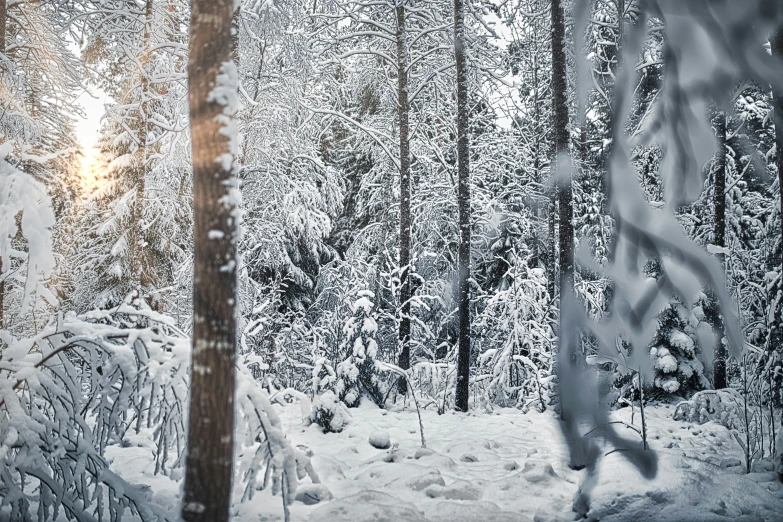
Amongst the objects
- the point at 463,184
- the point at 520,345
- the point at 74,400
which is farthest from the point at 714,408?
the point at 74,400

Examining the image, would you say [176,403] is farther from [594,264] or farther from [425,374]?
[425,374]

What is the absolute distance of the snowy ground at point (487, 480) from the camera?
2.82 meters

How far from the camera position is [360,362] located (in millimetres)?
8766

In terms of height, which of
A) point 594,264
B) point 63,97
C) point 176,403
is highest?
point 63,97

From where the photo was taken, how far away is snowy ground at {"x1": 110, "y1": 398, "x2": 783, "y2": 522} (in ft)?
9.25

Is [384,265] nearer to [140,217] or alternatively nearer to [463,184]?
[463,184]

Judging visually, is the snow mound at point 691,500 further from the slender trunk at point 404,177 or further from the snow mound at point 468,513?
the slender trunk at point 404,177

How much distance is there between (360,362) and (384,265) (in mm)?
6547

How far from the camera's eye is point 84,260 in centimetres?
1201

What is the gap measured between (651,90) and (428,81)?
11.2 meters

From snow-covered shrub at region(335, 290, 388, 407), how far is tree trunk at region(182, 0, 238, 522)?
6121 mm

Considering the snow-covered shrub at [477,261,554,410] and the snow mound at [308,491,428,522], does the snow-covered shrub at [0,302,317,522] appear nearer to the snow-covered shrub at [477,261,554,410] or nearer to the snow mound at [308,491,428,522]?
the snow mound at [308,491,428,522]

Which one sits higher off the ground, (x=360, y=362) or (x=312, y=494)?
(x=360, y=362)

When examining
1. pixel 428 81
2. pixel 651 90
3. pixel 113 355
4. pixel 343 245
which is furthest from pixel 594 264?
pixel 343 245
